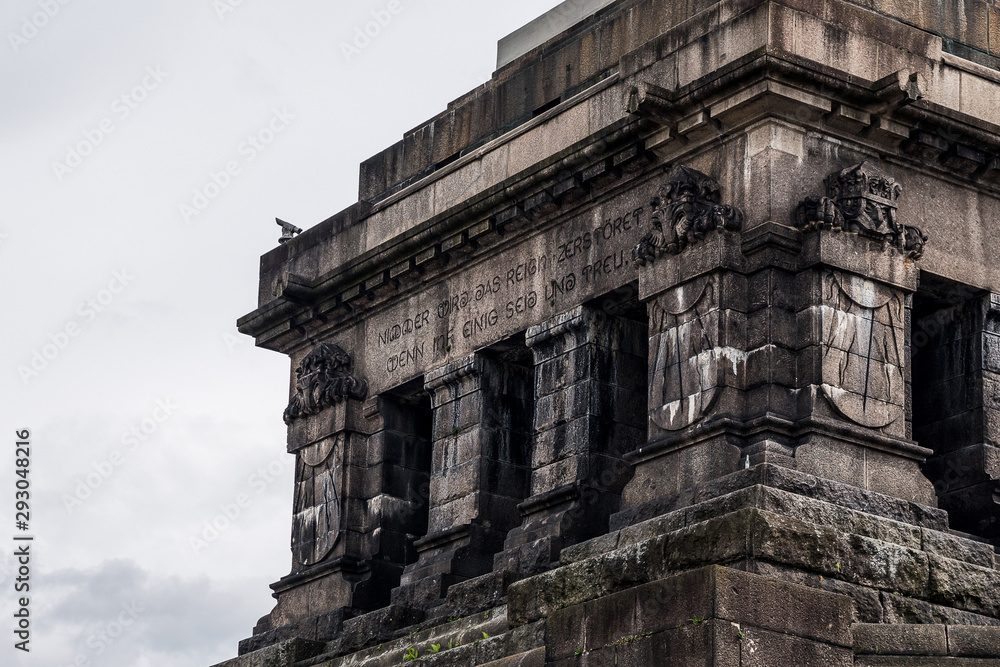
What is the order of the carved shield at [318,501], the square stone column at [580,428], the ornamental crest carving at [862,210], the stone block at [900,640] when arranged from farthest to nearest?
1. the carved shield at [318,501]
2. the square stone column at [580,428]
3. the ornamental crest carving at [862,210]
4. the stone block at [900,640]

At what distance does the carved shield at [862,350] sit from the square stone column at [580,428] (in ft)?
10.0

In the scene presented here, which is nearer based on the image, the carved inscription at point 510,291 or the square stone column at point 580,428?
the square stone column at point 580,428

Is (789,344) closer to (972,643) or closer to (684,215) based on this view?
(684,215)

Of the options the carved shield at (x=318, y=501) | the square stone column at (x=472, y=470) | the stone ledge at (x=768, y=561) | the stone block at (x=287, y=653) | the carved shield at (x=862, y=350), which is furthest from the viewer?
the carved shield at (x=318, y=501)

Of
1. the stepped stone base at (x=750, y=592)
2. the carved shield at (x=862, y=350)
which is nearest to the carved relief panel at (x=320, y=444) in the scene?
the stepped stone base at (x=750, y=592)

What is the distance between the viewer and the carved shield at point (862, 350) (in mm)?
23922

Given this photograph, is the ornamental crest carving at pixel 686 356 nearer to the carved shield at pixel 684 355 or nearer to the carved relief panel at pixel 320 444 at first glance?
the carved shield at pixel 684 355

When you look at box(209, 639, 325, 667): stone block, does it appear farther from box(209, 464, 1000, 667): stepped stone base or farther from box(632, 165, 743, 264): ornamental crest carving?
box(632, 165, 743, 264): ornamental crest carving

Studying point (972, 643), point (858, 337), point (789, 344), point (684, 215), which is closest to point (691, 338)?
point (789, 344)

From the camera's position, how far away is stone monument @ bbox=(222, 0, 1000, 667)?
21750 millimetres

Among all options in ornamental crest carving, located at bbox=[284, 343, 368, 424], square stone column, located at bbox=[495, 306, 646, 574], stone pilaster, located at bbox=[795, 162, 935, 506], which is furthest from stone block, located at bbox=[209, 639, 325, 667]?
stone pilaster, located at bbox=[795, 162, 935, 506]

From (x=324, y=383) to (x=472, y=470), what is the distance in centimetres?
331

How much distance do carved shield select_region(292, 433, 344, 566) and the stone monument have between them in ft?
0.16

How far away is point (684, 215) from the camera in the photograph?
24.8 meters
